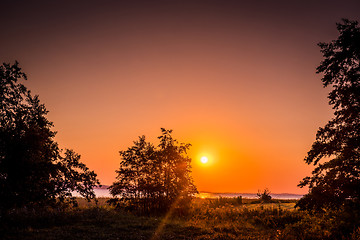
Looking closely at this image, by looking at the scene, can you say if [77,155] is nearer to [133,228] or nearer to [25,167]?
[25,167]

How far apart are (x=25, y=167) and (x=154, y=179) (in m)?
11.9

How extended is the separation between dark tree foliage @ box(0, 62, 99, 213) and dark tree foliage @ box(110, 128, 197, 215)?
993 centimetres

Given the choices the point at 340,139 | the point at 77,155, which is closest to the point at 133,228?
the point at 77,155

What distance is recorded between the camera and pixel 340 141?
1145 centimetres

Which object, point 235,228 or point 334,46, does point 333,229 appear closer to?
point 235,228

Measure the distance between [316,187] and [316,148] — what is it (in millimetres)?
1640

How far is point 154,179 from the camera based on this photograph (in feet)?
67.6

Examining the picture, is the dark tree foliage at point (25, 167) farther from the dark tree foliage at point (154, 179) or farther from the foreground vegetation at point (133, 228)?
the dark tree foliage at point (154, 179)

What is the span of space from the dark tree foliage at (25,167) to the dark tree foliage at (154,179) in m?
9.93

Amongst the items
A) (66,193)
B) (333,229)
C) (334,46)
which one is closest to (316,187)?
(333,229)

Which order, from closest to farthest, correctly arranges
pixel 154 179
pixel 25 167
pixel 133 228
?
pixel 25 167 → pixel 133 228 → pixel 154 179

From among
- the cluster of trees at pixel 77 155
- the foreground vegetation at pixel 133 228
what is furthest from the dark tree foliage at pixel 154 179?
the cluster of trees at pixel 77 155

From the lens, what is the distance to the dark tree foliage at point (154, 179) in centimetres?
2003

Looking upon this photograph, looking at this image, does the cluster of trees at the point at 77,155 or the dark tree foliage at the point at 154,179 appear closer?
the cluster of trees at the point at 77,155
